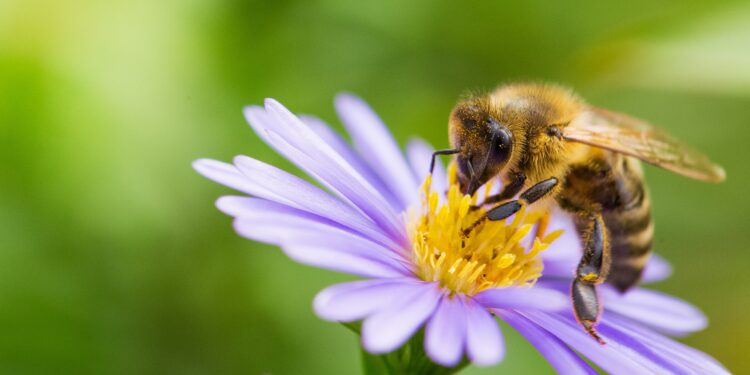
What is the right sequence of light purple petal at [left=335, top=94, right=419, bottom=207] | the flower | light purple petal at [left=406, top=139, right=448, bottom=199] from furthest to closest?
light purple petal at [left=406, top=139, right=448, bottom=199] → light purple petal at [left=335, top=94, right=419, bottom=207] → the flower

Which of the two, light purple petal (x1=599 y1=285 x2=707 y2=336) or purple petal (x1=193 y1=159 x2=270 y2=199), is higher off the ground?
light purple petal (x1=599 y1=285 x2=707 y2=336)

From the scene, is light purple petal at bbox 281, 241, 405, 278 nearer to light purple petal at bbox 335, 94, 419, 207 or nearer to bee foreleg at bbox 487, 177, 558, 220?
bee foreleg at bbox 487, 177, 558, 220

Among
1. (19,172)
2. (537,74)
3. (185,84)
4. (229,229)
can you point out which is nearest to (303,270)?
(229,229)

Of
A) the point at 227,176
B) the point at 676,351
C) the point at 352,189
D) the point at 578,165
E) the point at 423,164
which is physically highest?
the point at 423,164

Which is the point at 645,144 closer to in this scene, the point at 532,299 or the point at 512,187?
the point at 512,187

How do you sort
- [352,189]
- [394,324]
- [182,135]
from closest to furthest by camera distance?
[394,324] < [352,189] < [182,135]

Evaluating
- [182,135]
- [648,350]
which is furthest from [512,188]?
[182,135]

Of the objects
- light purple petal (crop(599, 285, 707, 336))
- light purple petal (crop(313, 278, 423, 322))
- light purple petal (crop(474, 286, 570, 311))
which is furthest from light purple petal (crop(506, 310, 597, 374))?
light purple petal (crop(599, 285, 707, 336))

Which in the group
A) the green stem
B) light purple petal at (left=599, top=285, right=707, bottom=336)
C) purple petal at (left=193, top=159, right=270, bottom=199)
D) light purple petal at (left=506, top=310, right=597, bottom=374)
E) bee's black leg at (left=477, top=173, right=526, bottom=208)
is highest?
bee's black leg at (left=477, top=173, right=526, bottom=208)
